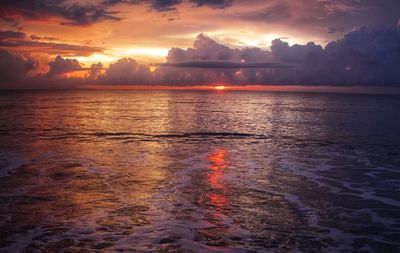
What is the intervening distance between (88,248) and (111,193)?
5.10 m

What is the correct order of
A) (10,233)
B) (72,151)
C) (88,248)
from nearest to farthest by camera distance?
(88,248)
(10,233)
(72,151)

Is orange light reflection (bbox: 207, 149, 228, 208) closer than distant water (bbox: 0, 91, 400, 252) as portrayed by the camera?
No

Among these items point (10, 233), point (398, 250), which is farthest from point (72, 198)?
point (398, 250)

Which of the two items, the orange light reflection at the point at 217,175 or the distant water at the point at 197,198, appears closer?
the distant water at the point at 197,198

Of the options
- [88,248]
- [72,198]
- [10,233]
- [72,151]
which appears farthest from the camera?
[72,151]

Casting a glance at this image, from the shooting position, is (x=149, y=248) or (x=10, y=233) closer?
(x=149, y=248)

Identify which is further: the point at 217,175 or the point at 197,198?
the point at 217,175

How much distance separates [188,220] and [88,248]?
3200mm

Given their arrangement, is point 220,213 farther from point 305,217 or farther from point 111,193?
point 111,193

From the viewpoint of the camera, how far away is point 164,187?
14625mm

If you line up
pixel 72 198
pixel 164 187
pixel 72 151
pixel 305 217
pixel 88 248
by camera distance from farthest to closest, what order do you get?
1. pixel 72 151
2. pixel 164 187
3. pixel 72 198
4. pixel 305 217
5. pixel 88 248

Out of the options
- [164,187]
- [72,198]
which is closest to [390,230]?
[164,187]

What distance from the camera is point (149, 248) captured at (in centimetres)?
859

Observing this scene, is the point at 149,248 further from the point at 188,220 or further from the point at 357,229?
the point at 357,229
